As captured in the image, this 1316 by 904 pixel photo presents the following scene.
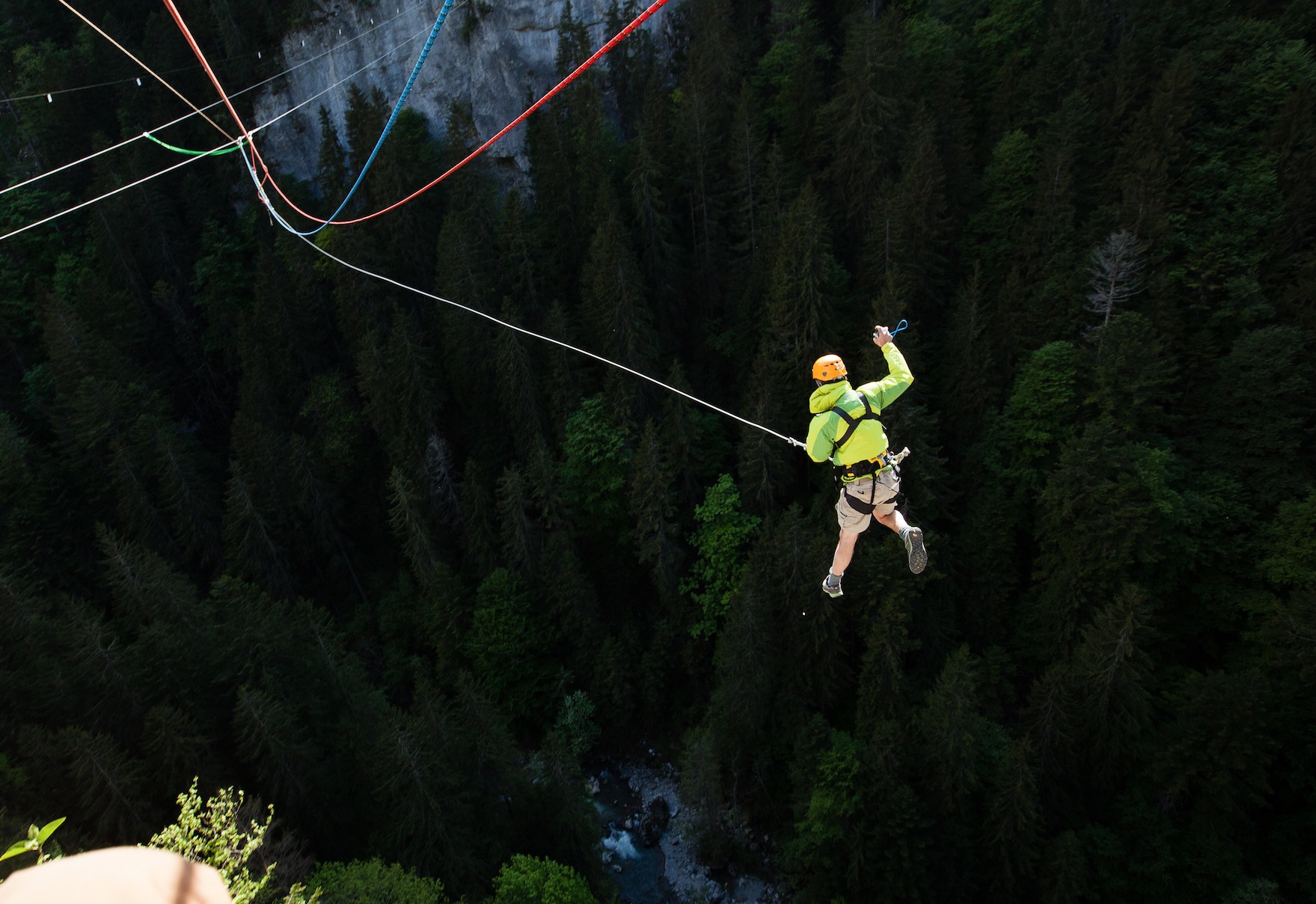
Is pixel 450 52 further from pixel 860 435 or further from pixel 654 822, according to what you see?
pixel 860 435

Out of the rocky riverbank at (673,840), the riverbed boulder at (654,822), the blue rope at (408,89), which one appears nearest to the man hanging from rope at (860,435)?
the blue rope at (408,89)

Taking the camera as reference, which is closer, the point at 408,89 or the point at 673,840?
the point at 408,89

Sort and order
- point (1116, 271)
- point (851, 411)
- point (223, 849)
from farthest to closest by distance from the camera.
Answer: point (1116, 271)
point (223, 849)
point (851, 411)

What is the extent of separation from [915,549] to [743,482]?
754 inches

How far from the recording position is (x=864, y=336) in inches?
1133

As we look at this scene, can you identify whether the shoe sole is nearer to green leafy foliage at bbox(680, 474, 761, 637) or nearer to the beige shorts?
the beige shorts

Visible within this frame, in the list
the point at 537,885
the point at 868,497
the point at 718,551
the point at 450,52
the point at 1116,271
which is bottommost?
the point at 537,885

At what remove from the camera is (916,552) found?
33.5ft

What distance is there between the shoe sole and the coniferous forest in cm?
1318

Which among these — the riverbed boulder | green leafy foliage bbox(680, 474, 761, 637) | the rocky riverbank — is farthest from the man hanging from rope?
the riverbed boulder

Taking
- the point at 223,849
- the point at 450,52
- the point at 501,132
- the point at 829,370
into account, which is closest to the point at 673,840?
the point at 223,849

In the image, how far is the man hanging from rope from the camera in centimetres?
963

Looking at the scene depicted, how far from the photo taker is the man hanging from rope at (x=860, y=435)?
963 centimetres

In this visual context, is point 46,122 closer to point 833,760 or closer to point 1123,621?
point 833,760
